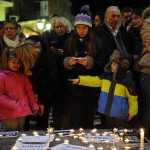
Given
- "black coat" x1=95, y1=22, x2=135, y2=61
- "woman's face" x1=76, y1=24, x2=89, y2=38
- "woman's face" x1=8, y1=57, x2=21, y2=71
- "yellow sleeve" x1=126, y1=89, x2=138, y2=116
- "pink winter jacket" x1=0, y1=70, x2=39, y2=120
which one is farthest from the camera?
"black coat" x1=95, y1=22, x2=135, y2=61

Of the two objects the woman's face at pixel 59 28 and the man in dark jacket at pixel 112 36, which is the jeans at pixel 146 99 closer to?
the man in dark jacket at pixel 112 36

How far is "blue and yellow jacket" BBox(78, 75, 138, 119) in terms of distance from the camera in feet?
17.0

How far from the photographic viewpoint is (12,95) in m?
4.96

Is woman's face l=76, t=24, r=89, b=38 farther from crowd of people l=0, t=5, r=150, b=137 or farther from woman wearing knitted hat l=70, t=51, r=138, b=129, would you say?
woman wearing knitted hat l=70, t=51, r=138, b=129

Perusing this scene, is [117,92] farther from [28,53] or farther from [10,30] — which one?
[10,30]

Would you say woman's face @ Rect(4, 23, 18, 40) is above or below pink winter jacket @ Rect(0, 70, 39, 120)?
above

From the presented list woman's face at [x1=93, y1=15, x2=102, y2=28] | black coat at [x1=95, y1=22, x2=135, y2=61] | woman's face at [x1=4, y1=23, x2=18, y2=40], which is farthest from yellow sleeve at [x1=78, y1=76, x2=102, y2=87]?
woman's face at [x1=93, y1=15, x2=102, y2=28]

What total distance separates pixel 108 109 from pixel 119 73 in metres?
0.53

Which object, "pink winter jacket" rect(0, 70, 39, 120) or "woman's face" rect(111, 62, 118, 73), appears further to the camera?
"woman's face" rect(111, 62, 118, 73)

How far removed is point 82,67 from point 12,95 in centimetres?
111

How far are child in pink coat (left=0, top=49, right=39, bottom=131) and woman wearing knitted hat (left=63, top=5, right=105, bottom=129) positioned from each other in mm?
641

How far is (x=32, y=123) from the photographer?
22.9ft

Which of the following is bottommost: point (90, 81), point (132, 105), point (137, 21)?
point (132, 105)

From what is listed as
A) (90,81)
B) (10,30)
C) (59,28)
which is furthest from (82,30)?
(10,30)
